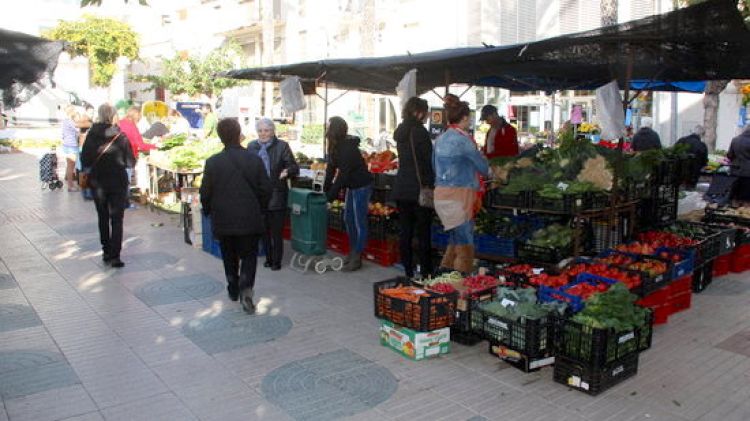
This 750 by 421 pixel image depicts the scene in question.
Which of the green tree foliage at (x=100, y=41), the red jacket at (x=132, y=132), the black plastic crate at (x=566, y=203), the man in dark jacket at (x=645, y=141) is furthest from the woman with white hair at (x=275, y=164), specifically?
the green tree foliage at (x=100, y=41)

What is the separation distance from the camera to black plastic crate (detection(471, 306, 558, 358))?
4.69 m

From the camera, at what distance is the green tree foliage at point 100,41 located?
40.3 m

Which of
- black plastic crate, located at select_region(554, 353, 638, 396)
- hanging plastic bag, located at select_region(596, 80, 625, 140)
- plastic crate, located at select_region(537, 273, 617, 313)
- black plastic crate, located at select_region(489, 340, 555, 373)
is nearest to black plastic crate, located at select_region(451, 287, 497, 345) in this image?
Answer: black plastic crate, located at select_region(489, 340, 555, 373)

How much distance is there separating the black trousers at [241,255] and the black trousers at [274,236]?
4.85 ft

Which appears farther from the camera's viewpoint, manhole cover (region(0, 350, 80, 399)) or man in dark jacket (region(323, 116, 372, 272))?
man in dark jacket (region(323, 116, 372, 272))

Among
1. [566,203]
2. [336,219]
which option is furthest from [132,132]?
[566,203]

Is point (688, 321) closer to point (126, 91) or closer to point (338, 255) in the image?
point (338, 255)

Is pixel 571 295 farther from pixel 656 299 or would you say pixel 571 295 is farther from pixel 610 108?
pixel 610 108

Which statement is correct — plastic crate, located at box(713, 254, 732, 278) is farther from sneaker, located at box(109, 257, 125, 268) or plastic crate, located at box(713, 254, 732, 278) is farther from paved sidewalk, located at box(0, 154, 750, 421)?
sneaker, located at box(109, 257, 125, 268)

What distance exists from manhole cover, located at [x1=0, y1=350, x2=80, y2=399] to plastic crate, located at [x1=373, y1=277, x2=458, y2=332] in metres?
2.39

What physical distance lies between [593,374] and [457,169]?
8.31ft

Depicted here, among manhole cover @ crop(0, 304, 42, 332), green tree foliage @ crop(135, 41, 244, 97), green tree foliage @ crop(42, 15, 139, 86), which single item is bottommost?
manhole cover @ crop(0, 304, 42, 332)

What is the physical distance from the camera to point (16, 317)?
242 inches

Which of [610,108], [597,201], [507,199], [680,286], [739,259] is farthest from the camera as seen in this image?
[739,259]
